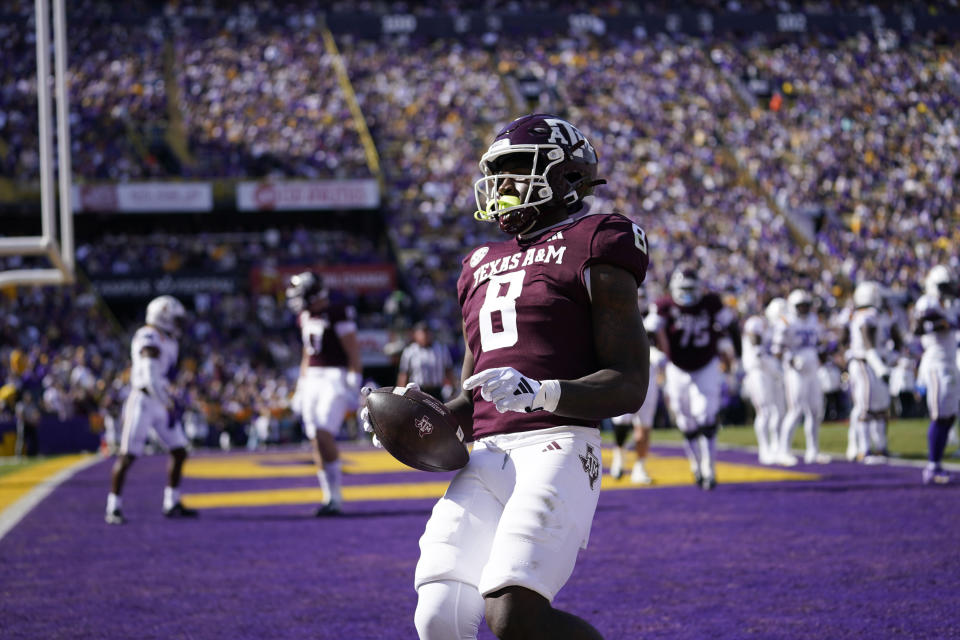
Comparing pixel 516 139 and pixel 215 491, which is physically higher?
pixel 516 139

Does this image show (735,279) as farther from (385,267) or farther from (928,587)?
(928,587)

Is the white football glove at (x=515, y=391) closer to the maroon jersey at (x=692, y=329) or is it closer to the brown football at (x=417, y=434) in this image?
the brown football at (x=417, y=434)

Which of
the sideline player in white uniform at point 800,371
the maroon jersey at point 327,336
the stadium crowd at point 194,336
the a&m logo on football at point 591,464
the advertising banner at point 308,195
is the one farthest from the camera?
the advertising banner at point 308,195

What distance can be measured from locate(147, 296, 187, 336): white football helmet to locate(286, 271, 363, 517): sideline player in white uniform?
928mm

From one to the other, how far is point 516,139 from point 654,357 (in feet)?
27.4

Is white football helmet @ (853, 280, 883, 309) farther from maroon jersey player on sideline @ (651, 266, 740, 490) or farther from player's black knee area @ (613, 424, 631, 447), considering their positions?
player's black knee area @ (613, 424, 631, 447)

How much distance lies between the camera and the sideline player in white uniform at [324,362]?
8.87 meters

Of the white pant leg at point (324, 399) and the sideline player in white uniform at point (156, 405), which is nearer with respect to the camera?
the sideline player in white uniform at point (156, 405)

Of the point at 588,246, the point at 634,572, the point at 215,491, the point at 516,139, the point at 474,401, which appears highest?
the point at 516,139

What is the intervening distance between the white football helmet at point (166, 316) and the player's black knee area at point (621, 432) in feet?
13.6

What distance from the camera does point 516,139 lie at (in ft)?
9.95

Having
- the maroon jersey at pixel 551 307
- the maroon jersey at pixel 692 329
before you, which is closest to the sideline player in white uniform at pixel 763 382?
the maroon jersey at pixel 692 329

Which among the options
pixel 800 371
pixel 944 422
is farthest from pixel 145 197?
pixel 944 422

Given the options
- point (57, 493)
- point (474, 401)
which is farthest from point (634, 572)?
point (57, 493)
